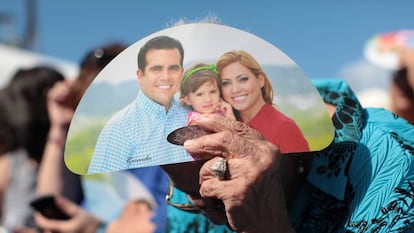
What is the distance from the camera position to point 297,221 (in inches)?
49.8

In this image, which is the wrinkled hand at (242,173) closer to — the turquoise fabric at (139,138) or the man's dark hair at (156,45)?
the turquoise fabric at (139,138)

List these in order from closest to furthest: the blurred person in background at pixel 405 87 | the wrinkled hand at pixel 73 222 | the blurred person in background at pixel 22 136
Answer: the wrinkled hand at pixel 73 222
the blurred person in background at pixel 405 87
the blurred person in background at pixel 22 136

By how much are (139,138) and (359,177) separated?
0.45 metres

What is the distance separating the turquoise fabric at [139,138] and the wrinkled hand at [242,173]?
4cm

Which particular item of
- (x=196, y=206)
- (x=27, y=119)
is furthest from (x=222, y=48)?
(x=27, y=119)

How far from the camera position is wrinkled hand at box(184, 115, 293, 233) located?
1001 mm

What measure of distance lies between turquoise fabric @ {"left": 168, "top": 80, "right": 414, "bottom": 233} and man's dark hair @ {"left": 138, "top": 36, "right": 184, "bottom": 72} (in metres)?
0.38

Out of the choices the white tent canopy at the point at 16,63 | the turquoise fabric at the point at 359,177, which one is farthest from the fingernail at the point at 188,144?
the white tent canopy at the point at 16,63

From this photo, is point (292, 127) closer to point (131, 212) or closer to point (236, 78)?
point (236, 78)

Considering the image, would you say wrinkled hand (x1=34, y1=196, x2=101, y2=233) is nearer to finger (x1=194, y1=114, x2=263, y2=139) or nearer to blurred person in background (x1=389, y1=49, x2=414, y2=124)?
finger (x1=194, y1=114, x2=263, y2=139)

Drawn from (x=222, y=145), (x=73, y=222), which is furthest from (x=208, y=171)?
(x=73, y=222)

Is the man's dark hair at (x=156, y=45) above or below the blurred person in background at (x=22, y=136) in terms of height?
above

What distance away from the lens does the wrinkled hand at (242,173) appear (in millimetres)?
1001

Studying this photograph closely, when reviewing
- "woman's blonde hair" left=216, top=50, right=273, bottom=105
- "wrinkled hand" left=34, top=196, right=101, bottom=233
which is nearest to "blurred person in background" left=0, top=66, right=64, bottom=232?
"wrinkled hand" left=34, top=196, right=101, bottom=233
